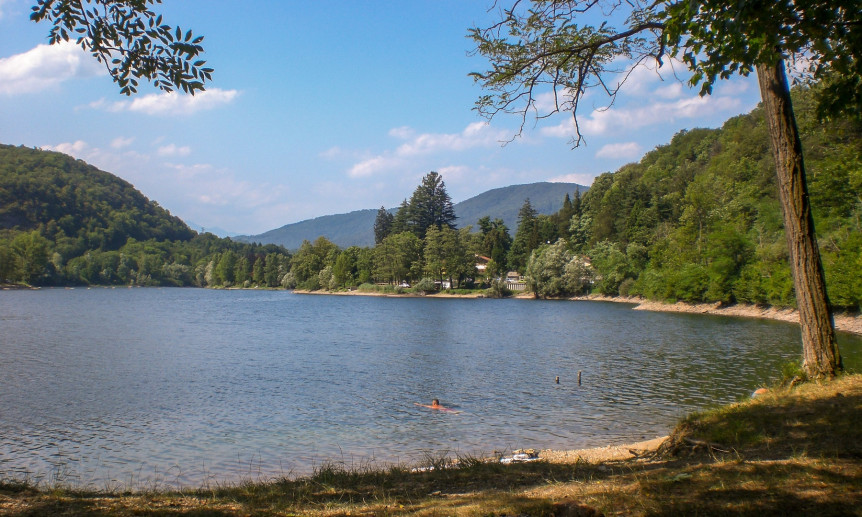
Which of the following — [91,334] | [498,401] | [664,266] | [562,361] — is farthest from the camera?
[664,266]

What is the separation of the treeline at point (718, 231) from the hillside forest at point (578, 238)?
0.63 feet

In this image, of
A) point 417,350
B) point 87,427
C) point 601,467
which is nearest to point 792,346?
point 417,350

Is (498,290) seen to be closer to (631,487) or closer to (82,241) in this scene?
(631,487)

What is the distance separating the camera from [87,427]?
16.3 metres

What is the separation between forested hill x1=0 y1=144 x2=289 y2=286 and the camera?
146 m

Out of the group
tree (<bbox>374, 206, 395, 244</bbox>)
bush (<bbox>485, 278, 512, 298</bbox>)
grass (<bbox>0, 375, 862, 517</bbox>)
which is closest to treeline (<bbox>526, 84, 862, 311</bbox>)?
grass (<bbox>0, 375, 862, 517</bbox>)

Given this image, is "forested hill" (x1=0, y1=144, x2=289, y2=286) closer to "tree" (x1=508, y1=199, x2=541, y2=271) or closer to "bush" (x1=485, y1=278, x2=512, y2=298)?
"tree" (x1=508, y1=199, x2=541, y2=271)

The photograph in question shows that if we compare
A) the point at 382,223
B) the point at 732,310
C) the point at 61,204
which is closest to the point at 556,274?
the point at 732,310

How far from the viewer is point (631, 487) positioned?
18.1 ft

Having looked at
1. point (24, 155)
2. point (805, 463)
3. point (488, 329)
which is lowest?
point (488, 329)

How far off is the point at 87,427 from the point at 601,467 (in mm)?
15332

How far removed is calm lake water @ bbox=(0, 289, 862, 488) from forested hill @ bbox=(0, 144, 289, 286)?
386ft

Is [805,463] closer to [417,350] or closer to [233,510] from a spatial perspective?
[233,510]

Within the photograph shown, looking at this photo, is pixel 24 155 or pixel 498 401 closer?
pixel 498 401
